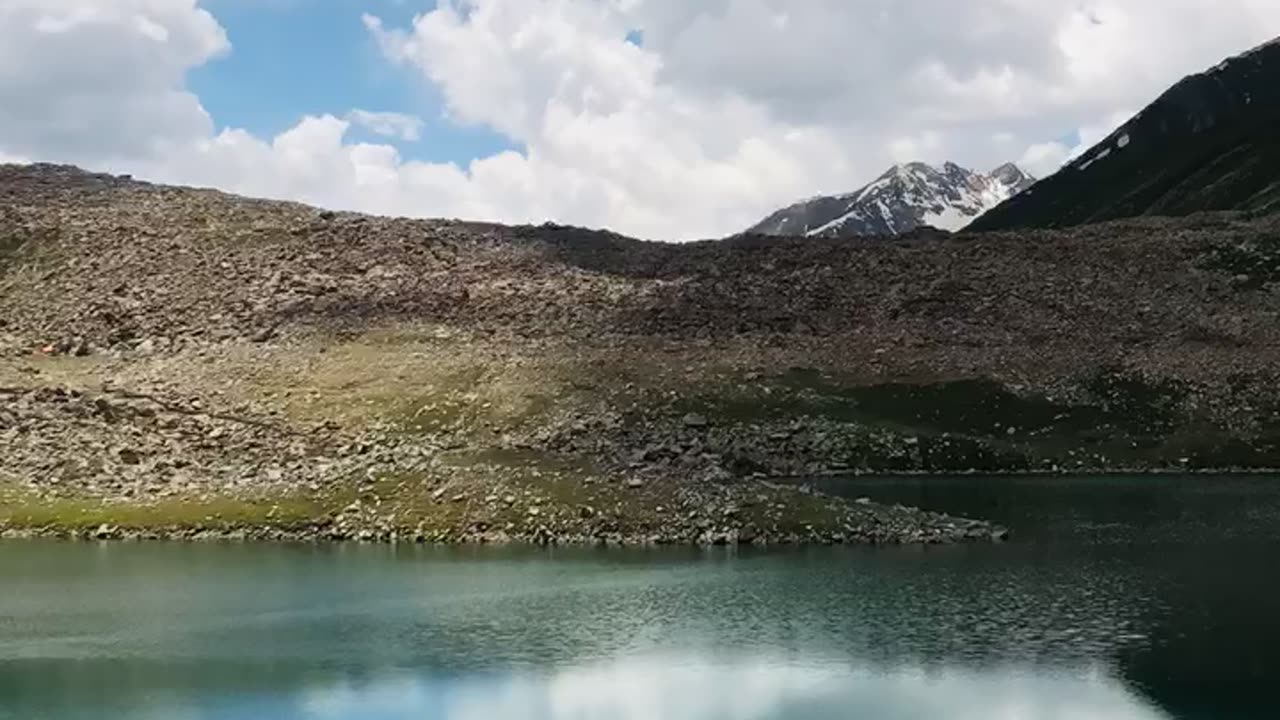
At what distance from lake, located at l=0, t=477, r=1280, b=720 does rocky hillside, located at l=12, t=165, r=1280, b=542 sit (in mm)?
5926

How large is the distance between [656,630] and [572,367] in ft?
180

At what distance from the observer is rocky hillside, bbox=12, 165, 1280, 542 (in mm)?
66125

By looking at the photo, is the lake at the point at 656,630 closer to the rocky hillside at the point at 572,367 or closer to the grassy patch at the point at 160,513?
the grassy patch at the point at 160,513

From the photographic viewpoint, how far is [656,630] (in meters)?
44.4

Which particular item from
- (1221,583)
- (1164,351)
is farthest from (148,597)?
(1164,351)

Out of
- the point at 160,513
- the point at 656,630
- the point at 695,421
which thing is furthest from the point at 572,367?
the point at 656,630

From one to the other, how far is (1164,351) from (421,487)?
7045 centimetres

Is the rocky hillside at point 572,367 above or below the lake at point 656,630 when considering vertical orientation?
above

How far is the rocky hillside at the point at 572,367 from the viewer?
6612 centimetres

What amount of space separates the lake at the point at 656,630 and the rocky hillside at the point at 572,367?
593 centimetres

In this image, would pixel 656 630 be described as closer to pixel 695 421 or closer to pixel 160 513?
pixel 160 513

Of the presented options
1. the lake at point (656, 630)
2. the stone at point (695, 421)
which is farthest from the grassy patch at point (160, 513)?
the stone at point (695, 421)

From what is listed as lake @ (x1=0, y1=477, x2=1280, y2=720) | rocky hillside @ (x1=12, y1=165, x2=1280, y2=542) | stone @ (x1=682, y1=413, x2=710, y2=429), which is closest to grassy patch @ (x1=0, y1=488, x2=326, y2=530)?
rocky hillside @ (x1=12, y1=165, x2=1280, y2=542)

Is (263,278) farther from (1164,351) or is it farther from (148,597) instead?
(1164,351)
